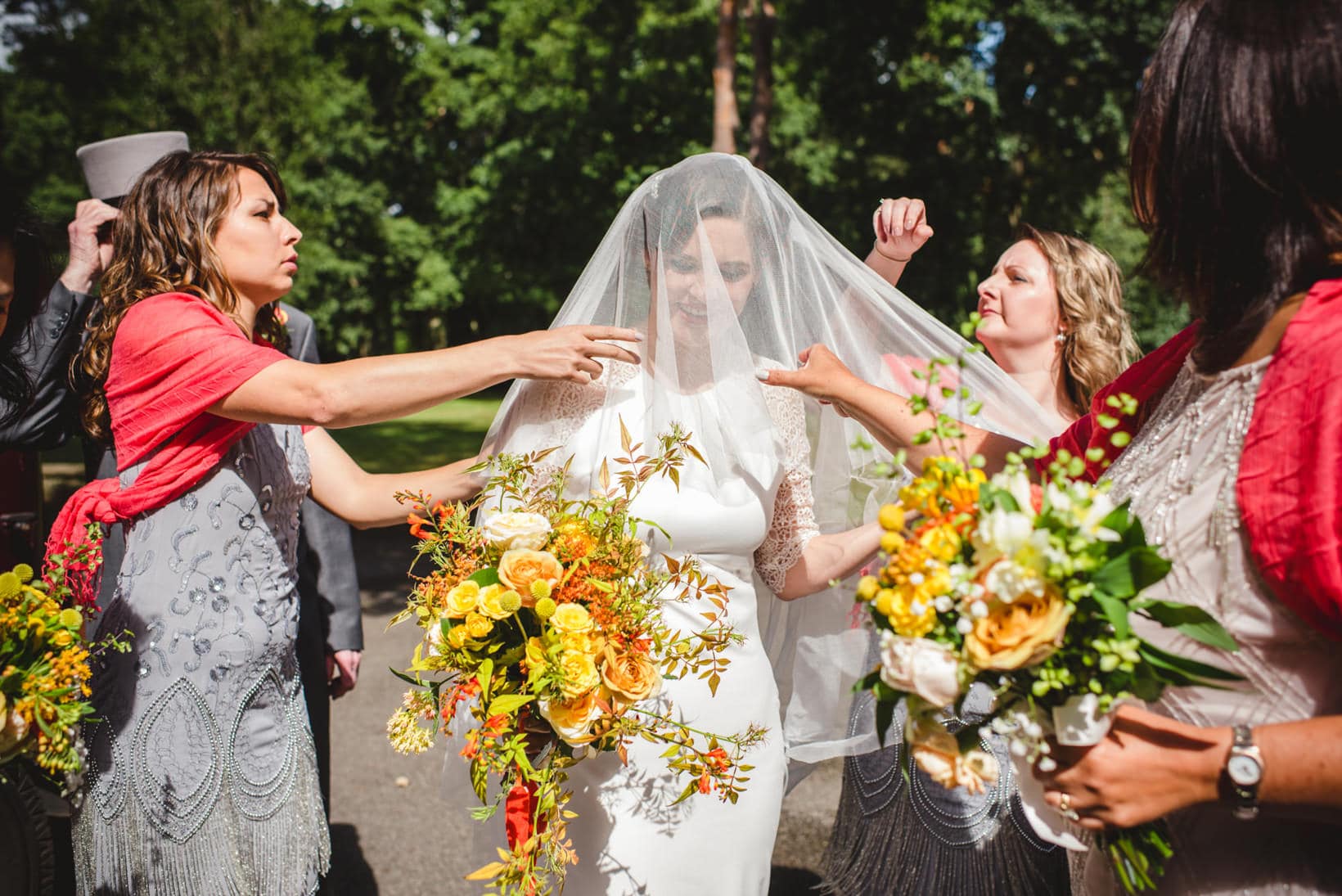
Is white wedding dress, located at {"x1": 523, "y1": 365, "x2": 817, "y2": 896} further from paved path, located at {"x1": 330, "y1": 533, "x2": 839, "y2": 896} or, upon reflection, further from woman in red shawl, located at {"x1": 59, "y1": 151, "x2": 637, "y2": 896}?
paved path, located at {"x1": 330, "y1": 533, "x2": 839, "y2": 896}

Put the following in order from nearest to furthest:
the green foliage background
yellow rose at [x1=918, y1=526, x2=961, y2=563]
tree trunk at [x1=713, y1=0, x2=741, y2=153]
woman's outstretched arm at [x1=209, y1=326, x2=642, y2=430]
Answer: yellow rose at [x1=918, y1=526, x2=961, y2=563], woman's outstretched arm at [x1=209, y1=326, x2=642, y2=430], tree trunk at [x1=713, y1=0, x2=741, y2=153], the green foliage background

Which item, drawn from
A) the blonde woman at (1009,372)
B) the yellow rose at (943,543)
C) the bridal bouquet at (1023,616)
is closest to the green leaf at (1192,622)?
the bridal bouquet at (1023,616)

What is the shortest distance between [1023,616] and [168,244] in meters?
2.31

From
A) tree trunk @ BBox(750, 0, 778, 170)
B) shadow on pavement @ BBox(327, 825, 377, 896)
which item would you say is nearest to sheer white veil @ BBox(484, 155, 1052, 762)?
shadow on pavement @ BBox(327, 825, 377, 896)

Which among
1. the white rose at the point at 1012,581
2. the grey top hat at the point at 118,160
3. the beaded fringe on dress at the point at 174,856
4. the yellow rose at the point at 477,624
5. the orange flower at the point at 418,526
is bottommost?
the beaded fringe on dress at the point at 174,856

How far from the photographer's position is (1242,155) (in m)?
1.35

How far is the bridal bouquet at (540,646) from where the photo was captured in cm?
186

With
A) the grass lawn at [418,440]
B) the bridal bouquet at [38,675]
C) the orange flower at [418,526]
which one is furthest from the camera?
the grass lawn at [418,440]

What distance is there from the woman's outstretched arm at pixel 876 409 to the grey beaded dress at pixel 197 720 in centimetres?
144

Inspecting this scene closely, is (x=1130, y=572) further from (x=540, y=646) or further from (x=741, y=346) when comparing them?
(x=741, y=346)

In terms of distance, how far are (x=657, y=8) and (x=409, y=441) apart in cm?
1007

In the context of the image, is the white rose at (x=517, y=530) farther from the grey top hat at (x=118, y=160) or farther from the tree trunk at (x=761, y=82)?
the tree trunk at (x=761, y=82)

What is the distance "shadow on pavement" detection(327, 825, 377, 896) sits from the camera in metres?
3.86

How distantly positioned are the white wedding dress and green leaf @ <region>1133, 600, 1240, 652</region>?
119 cm
